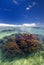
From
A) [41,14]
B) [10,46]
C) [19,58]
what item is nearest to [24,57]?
[19,58]

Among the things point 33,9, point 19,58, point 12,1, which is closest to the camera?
point 19,58

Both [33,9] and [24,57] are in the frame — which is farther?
[33,9]

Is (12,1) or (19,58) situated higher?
(12,1)

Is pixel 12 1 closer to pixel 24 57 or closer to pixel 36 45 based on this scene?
pixel 36 45

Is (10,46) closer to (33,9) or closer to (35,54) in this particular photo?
(35,54)

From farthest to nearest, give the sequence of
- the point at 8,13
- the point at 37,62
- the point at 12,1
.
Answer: the point at 8,13
the point at 12,1
the point at 37,62

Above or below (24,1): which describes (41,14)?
below

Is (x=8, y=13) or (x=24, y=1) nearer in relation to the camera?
(x=24, y=1)

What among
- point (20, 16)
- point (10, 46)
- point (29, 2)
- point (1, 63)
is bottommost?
point (1, 63)

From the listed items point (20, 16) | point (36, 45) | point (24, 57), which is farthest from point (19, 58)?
point (20, 16)
